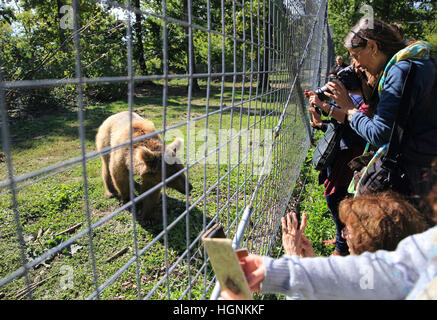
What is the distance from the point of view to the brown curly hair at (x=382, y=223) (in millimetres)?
1516

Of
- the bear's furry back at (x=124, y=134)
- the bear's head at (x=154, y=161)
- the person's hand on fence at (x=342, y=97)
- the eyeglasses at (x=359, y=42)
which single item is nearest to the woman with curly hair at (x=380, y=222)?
the person's hand on fence at (x=342, y=97)

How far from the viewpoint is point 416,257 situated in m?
1.01

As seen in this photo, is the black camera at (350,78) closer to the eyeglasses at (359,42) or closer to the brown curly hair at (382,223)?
the eyeglasses at (359,42)

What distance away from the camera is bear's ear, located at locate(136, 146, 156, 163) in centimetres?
364

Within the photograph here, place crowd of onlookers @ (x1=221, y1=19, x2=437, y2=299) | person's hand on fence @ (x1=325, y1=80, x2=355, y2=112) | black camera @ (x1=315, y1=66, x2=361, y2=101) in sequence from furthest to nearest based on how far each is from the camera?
black camera @ (x1=315, y1=66, x2=361, y2=101) → person's hand on fence @ (x1=325, y1=80, x2=355, y2=112) → crowd of onlookers @ (x1=221, y1=19, x2=437, y2=299)

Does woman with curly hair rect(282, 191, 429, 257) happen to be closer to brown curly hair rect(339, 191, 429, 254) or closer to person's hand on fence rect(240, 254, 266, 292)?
brown curly hair rect(339, 191, 429, 254)

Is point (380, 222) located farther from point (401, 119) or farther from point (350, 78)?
point (350, 78)

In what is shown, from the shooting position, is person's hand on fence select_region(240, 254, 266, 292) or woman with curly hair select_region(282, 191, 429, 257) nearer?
person's hand on fence select_region(240, 254, 266, 292)

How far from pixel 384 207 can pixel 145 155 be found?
9.20ft

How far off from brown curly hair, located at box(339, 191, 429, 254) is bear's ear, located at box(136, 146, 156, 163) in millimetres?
2621

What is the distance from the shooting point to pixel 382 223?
5.03 feet

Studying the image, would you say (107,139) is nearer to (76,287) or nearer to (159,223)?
(159,223)

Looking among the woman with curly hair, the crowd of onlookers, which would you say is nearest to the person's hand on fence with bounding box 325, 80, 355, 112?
the crowd of onlookers
